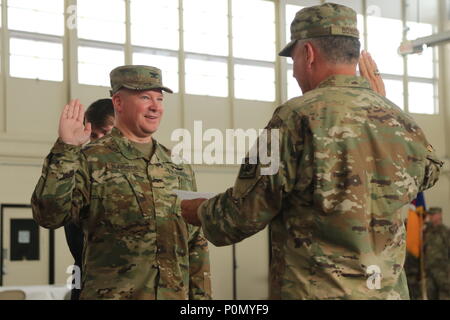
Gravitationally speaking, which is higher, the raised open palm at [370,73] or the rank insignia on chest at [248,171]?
the raised open palm at [370,73]

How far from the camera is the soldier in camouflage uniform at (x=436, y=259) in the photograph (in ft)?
45.3

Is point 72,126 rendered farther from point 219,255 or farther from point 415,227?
point 219,255

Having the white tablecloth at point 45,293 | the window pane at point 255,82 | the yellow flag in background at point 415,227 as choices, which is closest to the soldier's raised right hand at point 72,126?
the white tablecloth at point 45,293

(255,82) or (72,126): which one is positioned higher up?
(255,82)

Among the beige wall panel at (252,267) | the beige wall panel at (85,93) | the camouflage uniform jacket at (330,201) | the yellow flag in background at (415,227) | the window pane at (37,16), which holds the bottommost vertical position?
the beige wall panel at (252,267)

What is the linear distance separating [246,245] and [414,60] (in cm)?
710

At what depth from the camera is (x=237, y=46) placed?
60.0ft

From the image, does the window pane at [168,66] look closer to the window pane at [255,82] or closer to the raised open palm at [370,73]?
the window pane at [255,82]

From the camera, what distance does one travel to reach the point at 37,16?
51.6ft

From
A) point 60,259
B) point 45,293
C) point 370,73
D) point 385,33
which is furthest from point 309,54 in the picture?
point 385,33

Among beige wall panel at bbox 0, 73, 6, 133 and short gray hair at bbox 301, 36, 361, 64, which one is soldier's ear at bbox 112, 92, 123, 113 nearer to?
short gray hair at bbox 301, 36, 361, 64

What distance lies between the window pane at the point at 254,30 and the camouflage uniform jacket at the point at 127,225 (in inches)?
573

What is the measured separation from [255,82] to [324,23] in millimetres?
15831

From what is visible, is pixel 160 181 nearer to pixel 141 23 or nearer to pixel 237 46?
pixel 141 23
